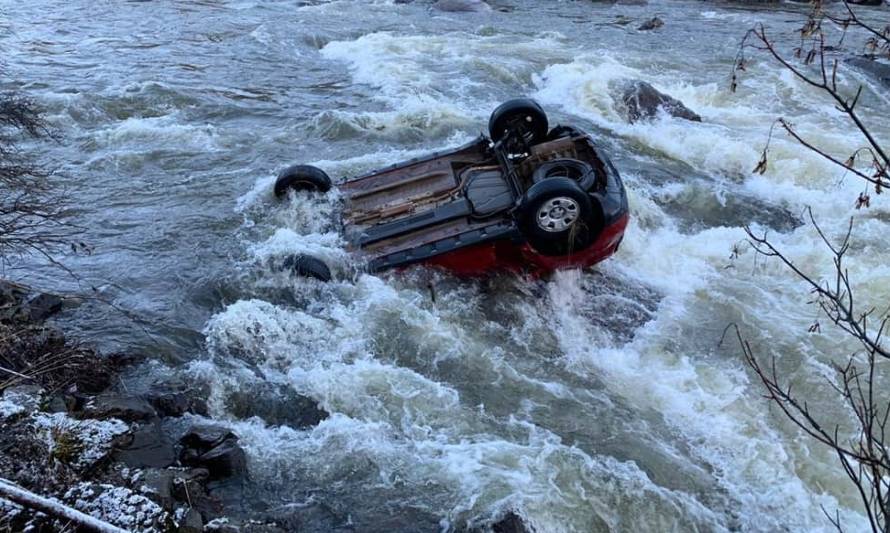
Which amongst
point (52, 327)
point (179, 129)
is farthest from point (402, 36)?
point (52, 327)

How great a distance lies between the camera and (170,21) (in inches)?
739

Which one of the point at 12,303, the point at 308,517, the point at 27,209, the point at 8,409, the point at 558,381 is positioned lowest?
the point at 558,381

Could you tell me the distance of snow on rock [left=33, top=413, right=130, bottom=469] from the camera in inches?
170

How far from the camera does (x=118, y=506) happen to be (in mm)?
4043

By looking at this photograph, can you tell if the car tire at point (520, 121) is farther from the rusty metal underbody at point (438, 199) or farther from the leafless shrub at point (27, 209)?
the leafless shrub at point (27, 209)

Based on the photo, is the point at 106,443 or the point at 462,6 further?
the point at 462,6

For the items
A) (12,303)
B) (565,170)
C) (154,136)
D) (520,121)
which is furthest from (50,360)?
(154,136)

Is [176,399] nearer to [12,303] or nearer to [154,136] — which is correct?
[12,303]

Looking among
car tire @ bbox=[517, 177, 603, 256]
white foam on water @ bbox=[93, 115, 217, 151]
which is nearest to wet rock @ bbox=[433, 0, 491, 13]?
white foam on water @ bbox=[93, 115, 217, 151]

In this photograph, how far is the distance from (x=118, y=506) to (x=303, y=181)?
4.71 meters

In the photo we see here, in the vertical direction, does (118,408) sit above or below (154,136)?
above

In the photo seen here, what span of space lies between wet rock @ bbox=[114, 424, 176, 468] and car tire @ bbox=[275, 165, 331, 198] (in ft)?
12.3

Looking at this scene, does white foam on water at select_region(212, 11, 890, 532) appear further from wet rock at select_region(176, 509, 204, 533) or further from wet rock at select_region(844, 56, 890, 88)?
wet rock at select_region(844, 56, 890, 88)

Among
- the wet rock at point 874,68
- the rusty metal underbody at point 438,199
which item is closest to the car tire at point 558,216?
the rusty metal underbody at point 438,199
